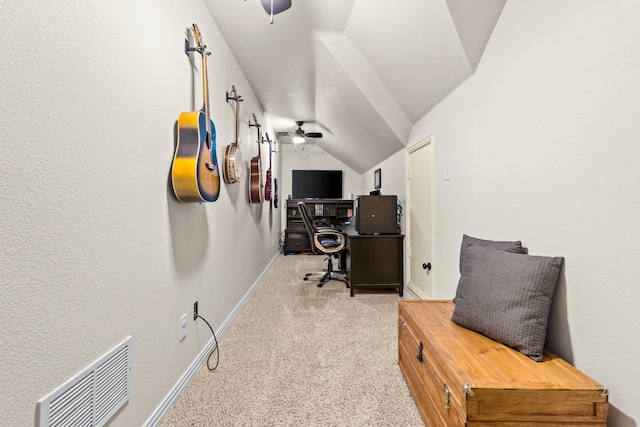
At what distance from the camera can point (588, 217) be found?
1030 mm

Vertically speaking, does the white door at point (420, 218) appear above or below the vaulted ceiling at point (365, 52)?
below

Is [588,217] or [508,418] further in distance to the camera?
[588,217]

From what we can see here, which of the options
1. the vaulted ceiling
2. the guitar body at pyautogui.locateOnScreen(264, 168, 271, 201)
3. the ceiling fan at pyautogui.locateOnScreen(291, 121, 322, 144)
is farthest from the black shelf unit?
the vaulted ceiling

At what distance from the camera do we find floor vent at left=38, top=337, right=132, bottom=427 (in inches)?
29.8

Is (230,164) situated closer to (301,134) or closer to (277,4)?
(277,4)

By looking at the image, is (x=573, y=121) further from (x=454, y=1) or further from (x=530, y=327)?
(x=454, y=1)

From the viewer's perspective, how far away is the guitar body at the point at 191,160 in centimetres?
135

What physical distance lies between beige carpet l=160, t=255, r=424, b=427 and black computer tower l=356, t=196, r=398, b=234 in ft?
2.89

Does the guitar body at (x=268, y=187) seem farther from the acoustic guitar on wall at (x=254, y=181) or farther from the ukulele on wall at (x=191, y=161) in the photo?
the ukulele on wall at (x=191, y=161)

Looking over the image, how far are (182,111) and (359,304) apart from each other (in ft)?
7.63

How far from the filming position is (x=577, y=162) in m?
1.08

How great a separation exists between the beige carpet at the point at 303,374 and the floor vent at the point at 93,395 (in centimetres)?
41

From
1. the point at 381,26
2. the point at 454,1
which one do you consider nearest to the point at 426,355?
the point at 454,1

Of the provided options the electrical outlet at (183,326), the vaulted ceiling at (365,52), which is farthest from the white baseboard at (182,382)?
the vaulted ceiling at (365,52)
